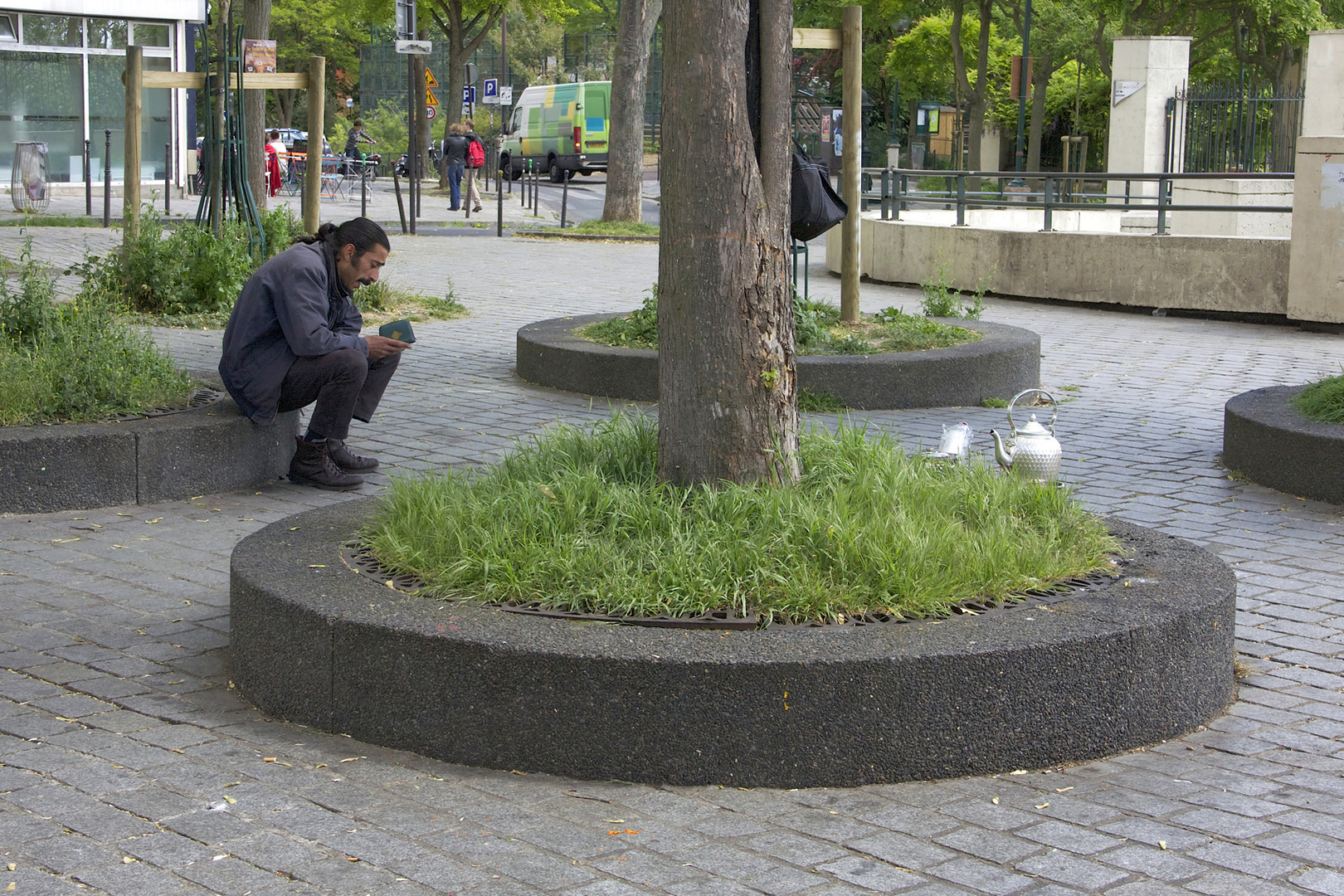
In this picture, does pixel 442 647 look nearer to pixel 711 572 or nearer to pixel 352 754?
A: pixel 352 754

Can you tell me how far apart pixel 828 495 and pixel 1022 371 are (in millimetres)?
5248

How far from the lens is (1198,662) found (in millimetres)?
4148

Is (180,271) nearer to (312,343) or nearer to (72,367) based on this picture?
(72,367)

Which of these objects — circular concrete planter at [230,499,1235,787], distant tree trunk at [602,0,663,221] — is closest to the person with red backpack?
distant tree trunk at [602,0,663,221]

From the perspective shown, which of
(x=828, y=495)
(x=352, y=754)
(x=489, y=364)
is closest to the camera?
(x=352, y=754)

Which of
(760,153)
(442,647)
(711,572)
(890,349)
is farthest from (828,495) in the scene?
(890,349)

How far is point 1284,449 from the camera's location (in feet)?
23.0

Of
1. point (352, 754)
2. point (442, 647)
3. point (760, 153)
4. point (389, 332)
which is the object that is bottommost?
point (352, 754)

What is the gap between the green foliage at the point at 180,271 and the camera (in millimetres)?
11875

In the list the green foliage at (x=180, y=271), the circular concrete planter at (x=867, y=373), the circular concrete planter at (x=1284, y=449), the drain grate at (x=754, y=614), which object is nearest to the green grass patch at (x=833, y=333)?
the circular concrete planter at (x=867, y=373)

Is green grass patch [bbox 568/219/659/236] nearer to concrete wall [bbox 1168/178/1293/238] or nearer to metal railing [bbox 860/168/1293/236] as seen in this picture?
metal railing [bbox 860/168/1293/236]

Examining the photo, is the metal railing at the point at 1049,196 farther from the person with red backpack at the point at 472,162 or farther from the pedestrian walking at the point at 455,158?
the pedestrian walking at the point at 455,158

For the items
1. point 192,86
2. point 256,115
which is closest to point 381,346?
point 192,86

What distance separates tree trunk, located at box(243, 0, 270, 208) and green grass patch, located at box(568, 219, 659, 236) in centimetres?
627
